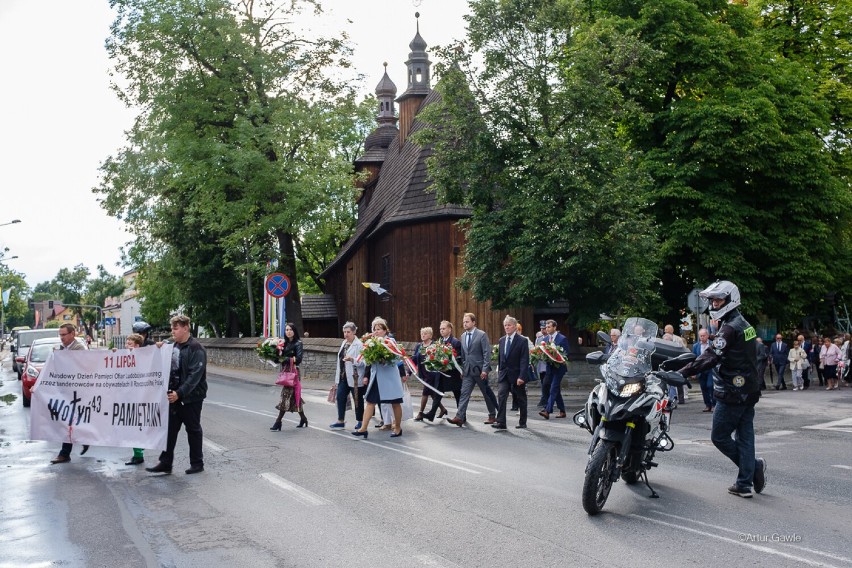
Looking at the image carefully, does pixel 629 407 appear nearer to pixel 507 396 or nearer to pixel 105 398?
pixel 507 396

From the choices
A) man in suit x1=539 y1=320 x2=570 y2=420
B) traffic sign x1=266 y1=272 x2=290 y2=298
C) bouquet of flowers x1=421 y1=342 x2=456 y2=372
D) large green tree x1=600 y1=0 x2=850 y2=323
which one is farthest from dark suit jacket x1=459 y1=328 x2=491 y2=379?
large green tree x1=600 y1=0 x2=850 y2=323

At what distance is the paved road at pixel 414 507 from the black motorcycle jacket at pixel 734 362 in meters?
1.07

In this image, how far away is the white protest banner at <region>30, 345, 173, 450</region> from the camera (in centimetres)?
1055

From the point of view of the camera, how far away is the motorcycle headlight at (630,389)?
24.8ft

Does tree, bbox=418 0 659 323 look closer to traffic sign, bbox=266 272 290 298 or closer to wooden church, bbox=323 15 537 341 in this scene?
wooden church, bbox=323 15 537 341

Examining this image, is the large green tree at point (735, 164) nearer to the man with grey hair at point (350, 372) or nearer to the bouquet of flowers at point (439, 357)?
the bouquet of flowers at point (439, 357)

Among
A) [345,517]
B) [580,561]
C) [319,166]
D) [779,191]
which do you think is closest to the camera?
[580,561]

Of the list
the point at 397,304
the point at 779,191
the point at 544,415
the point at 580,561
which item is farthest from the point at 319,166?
the point at 580,561

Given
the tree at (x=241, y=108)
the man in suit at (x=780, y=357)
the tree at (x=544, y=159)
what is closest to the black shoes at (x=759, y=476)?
the tree at (x=544, y=159)

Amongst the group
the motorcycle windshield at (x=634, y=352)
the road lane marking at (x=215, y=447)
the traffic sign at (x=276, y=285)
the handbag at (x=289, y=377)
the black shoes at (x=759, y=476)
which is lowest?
the road lane marking at (x=215, y=447)

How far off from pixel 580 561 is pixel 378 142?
5166 centimetres

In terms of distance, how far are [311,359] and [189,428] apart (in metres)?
21.3

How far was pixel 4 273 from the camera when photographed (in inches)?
4801

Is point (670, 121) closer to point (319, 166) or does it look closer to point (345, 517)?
point (319, 166)
